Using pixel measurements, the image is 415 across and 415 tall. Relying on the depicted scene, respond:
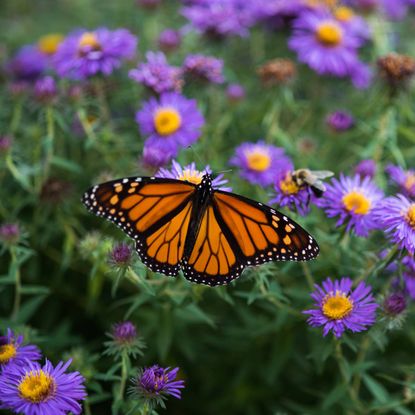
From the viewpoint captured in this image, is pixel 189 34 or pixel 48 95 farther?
pixel 189 34

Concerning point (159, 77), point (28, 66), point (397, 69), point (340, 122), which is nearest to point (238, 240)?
point (159, 77)

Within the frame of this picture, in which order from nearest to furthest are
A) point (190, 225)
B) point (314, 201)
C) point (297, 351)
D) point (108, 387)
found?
1. point (190, 225)
2. point (314, 201)
3. point (297, 351)
4. point (108, 387)

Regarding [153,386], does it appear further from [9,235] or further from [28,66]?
[28,66]

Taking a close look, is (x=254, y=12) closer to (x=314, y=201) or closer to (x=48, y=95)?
(x=48, y=95)

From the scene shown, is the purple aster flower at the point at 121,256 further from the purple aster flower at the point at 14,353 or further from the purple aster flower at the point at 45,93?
the purple aster flower at the point at 45,93

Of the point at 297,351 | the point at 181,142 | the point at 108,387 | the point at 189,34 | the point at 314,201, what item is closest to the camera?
the point at 314,201

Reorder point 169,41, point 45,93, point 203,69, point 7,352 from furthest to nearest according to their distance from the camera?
point 169,41, point 203,69, point 45,93, point 7,352

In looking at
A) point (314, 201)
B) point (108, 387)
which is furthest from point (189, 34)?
point (108, 387)
